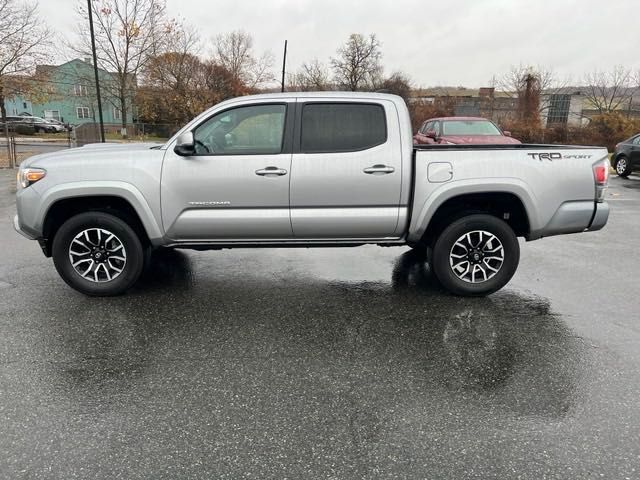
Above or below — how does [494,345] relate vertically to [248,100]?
below

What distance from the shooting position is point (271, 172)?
13.9 ft

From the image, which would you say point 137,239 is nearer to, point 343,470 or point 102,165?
point 102,165

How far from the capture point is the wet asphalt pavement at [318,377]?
2.36 meters

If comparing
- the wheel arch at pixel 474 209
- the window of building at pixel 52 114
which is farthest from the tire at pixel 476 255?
the window of building at pixel 52 114

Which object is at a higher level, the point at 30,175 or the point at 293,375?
the point at 30,175

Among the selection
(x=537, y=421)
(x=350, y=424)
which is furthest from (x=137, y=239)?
(x=537, y=421)

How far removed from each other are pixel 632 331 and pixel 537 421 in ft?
5.89

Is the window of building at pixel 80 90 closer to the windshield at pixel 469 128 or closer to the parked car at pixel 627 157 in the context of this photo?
the windshield at pixel 469 128

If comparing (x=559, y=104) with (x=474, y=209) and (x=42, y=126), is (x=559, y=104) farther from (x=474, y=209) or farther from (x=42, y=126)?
(x=474, y=209)

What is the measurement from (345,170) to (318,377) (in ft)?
6.51

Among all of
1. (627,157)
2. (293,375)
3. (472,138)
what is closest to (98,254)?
(293,375)

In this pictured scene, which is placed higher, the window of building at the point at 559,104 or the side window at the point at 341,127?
the window of building at the point at 559,104

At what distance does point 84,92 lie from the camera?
151 ft

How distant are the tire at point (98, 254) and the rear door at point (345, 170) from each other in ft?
5.29
